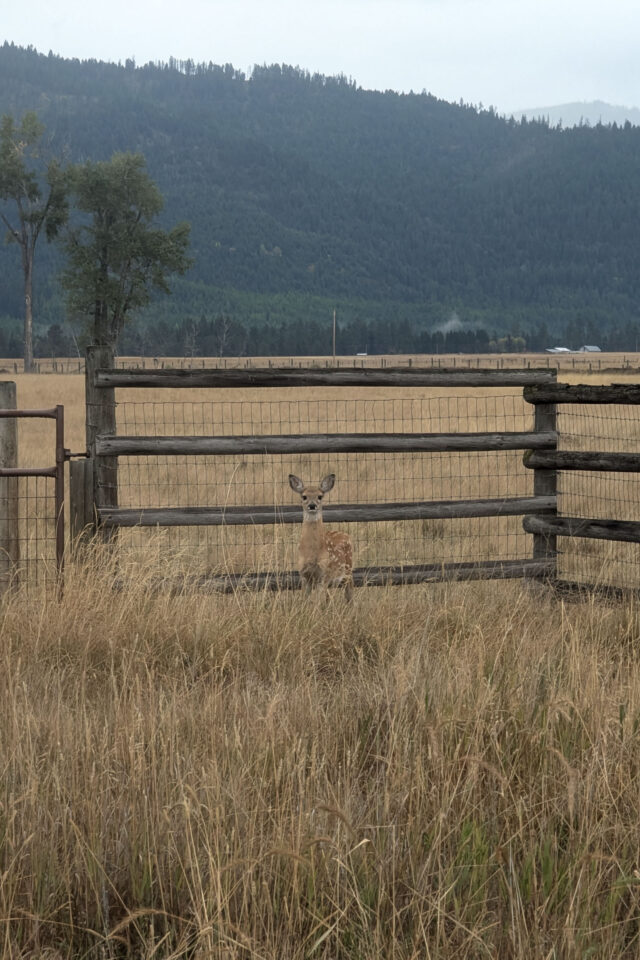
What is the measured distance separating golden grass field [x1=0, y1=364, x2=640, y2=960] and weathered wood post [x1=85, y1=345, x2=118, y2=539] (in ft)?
8.07

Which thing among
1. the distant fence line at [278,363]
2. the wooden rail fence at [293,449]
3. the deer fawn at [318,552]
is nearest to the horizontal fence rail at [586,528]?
the wooden rail fence at [293,449]

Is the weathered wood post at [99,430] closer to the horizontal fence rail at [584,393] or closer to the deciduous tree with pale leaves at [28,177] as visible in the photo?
the horizontal fence rail at [584,393]

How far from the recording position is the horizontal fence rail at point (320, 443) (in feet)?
23.9

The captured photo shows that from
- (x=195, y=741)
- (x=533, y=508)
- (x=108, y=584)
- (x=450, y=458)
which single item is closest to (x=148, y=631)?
(x=108, y=584)

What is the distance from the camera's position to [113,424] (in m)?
7.44

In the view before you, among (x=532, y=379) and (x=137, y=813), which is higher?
(x=532, y=379)

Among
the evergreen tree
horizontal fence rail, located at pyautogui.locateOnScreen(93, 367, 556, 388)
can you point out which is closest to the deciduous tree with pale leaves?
the evergreen tree

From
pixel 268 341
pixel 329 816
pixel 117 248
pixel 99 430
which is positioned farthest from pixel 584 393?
pixel 268 341

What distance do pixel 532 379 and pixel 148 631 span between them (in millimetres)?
4038

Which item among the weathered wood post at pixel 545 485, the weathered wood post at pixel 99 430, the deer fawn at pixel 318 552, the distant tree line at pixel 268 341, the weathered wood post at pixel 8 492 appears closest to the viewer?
the deer fawn at pixel 318 552

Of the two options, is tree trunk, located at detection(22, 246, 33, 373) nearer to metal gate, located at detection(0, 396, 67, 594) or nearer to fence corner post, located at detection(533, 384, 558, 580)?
metal gate, located at detection(0, 396, 67, 594)

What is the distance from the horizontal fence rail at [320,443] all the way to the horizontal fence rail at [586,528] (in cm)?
58

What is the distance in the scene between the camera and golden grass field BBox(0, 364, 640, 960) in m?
2.56

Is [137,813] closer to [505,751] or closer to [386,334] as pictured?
[505,751]
